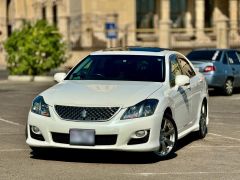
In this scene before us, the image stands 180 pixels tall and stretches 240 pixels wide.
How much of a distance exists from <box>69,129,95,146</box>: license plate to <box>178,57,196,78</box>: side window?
108 inches

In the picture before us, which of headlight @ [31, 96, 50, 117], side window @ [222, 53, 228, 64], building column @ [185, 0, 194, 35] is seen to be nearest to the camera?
headlight @ [31, 96, 50, 117]

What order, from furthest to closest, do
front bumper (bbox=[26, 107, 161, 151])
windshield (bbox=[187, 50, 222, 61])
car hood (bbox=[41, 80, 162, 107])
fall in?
windshield (bbox=[187, 50, 222, 61])
car hood (bbox=[41, 80, 162, 107])
front bumper (bbox=[26, 107, 161, 151])

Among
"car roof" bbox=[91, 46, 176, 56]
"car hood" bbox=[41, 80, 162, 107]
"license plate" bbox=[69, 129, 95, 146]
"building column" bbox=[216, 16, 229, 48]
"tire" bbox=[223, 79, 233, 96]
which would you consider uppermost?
"car roof" bbox=[91, 46, 176, 56]

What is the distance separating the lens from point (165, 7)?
52781 millimetres

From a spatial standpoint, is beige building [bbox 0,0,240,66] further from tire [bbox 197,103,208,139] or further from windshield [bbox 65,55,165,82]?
windshield [bbox 65,55,165,82]

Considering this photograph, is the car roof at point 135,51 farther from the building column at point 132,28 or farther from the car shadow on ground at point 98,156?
the building column at point 132,28

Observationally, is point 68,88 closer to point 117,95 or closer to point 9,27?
point 117,95

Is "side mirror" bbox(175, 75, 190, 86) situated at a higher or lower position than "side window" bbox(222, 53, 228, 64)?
higher

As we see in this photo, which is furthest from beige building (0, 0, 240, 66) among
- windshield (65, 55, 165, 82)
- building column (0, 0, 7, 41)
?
windshield (65, 55, 165, 82)

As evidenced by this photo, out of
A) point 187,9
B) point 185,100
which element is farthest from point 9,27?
point 185,100

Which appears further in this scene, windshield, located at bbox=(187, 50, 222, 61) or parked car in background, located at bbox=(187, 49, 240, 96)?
windshield, located at bbox=(187, 50, 222, 61)

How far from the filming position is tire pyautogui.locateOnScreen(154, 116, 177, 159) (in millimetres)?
9297

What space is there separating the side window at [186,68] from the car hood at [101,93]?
1.39 metres

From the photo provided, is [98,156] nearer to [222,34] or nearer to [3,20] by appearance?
[222,34]
